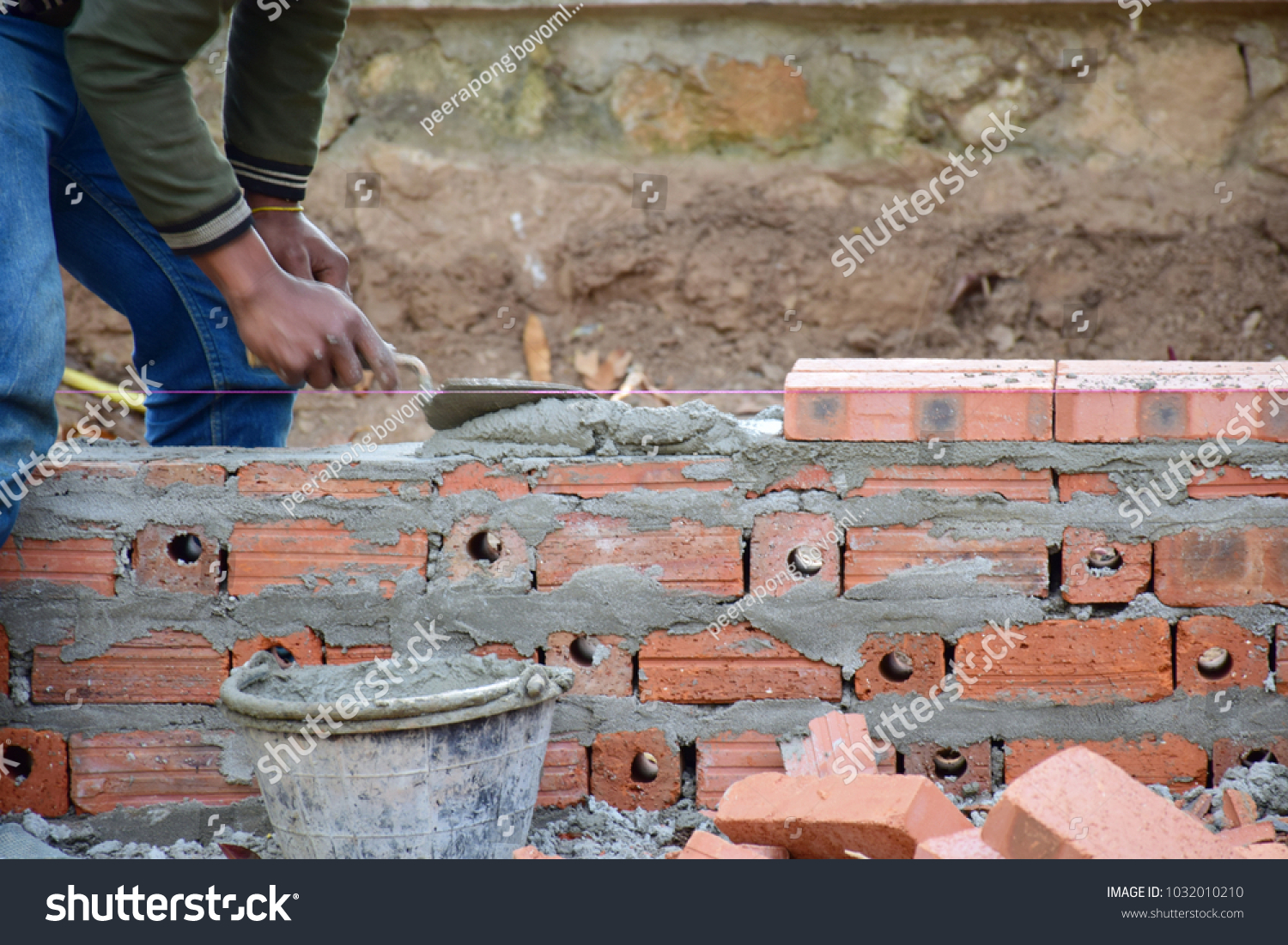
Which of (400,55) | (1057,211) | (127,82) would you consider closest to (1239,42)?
(1057,211)

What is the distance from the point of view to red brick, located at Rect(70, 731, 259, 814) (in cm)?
234

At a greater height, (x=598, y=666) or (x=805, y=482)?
(x=805, y=482)

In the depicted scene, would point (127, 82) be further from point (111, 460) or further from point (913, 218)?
point (913, 218)

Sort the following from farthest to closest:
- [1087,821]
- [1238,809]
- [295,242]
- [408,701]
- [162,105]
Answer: [295,242]
[1238,809]
[162,105]
[408,701]
[1087,821]

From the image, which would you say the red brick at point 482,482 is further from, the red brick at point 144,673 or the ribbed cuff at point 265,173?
the ribbed cuff at point 265,173

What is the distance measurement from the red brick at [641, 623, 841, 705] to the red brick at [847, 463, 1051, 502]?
381 mm

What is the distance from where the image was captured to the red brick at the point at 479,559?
232 cm

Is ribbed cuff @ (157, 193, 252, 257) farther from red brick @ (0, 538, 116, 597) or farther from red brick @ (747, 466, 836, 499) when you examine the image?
red brick @ (747, 466, 836, 499)

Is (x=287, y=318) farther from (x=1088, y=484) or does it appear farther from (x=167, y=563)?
(x=1088, y=484)

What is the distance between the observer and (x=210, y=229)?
2053 millimetres
